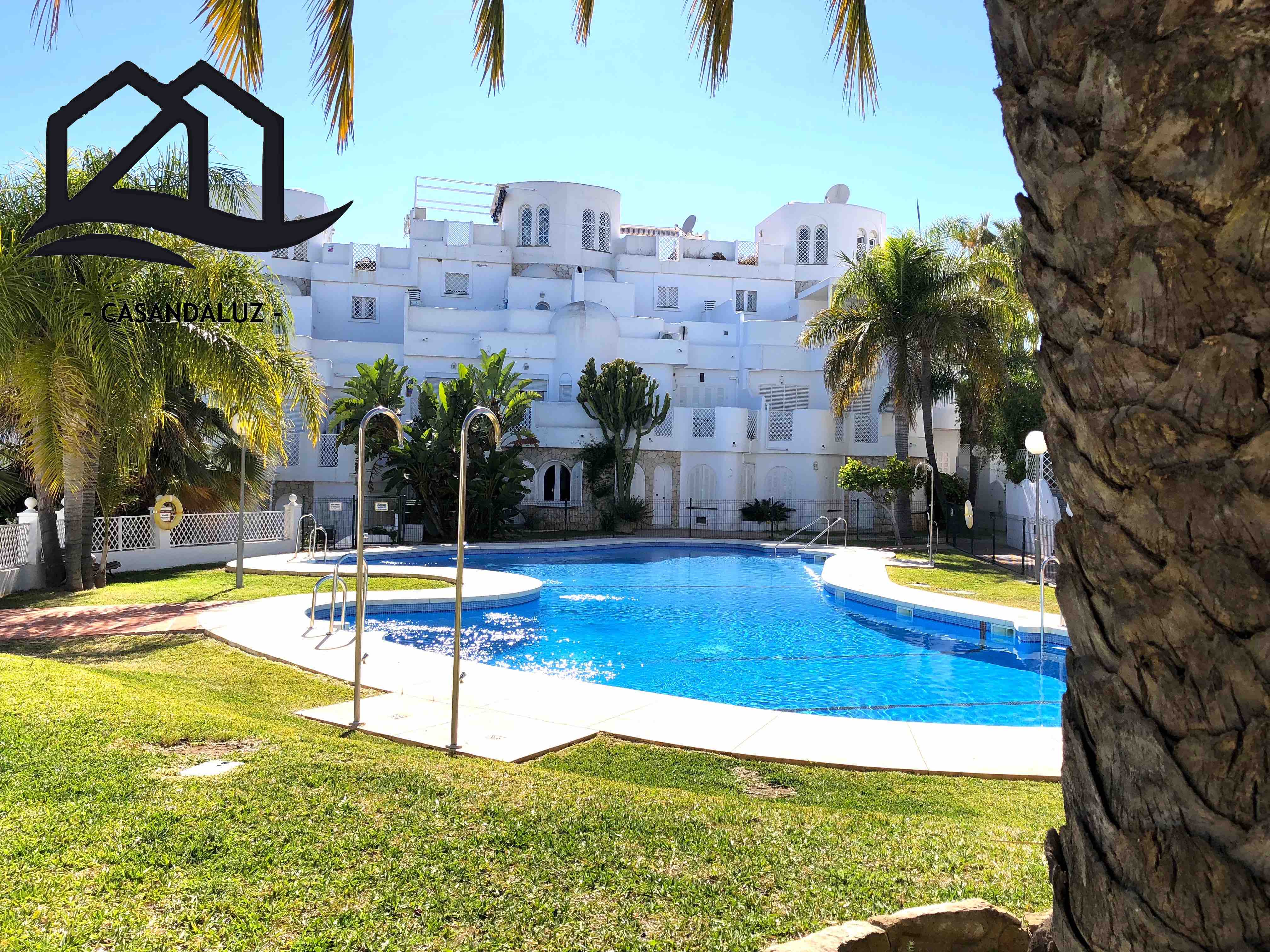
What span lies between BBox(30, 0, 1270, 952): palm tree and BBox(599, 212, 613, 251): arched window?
122 ft

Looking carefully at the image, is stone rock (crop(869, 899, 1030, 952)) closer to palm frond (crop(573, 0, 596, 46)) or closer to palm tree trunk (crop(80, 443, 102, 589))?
palm frond (crop(573, 0, 596, 46))

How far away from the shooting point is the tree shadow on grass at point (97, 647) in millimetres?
8898

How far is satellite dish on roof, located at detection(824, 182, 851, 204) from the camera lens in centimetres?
3881

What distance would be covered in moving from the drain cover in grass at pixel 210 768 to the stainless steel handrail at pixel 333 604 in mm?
4789

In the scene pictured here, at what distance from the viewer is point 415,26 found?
210 inches

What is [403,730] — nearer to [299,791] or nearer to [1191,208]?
[299,791]

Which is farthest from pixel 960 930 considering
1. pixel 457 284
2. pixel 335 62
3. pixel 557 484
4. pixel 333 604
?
pixel 457 284

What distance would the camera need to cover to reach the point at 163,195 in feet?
40.5

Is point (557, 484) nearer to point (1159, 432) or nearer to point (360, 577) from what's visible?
point (360, 577)

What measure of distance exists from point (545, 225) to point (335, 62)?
3316 cm

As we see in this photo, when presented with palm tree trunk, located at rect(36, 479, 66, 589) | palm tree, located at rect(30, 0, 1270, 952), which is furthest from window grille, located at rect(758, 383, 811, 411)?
palm tree, located at rect(30, 0, 1270, 952)

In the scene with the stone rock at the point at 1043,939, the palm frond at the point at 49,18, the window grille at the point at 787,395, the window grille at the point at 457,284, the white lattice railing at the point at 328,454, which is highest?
the window grille at the point at 457,284

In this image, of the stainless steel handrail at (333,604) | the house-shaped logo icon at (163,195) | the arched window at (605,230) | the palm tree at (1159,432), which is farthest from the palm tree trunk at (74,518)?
the arched window at (605,230)

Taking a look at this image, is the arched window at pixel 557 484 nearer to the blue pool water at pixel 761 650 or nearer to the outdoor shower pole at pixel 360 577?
the blue pool water at pixel 761 650
